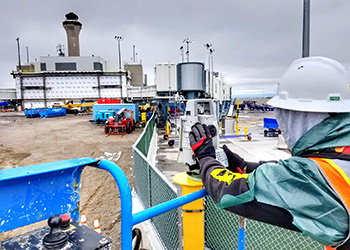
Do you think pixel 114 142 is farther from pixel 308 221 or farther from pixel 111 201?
pixel 308 221

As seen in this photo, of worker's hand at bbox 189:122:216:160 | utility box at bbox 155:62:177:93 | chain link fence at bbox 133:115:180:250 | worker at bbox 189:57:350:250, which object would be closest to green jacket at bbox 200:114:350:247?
worker at bbox 189:57:350:250

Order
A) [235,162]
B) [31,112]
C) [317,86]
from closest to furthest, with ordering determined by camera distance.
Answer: [317,86]
[235,162]
[31,112]

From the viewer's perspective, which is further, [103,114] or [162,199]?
[103,114]

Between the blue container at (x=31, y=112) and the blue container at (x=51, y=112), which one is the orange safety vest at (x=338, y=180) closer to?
the blue container at (x=51, y=112)

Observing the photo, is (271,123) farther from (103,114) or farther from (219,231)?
(103,114)

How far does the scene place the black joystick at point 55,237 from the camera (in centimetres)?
142

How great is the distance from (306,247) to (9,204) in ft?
9.23

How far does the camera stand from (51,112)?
121 feet

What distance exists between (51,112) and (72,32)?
35.4 meters

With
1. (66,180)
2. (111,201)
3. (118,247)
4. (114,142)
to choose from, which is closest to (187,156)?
(66,180)

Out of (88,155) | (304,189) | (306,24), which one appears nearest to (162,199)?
(304,189)

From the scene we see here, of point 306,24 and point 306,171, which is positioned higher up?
point 306,24

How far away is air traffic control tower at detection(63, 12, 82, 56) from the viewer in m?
62.7

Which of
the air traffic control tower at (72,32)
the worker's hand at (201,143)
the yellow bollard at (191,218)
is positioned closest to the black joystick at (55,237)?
the worker's hand at (201,143)
